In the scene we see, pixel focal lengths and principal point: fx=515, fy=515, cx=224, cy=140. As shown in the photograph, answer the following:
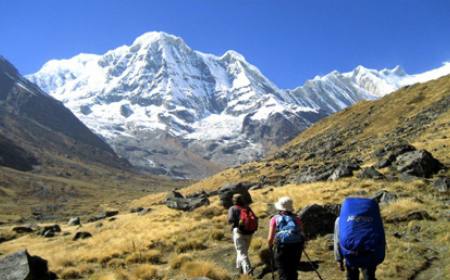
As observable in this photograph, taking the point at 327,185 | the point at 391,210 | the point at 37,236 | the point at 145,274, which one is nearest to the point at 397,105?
the point at 327,185

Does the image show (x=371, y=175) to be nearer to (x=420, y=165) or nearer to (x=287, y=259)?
(x=420, y=165)

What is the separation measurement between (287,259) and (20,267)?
8252mm

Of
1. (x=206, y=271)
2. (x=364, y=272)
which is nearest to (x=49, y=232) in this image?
(x=206, y=271)

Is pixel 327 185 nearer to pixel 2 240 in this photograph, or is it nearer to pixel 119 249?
pixel 119 249

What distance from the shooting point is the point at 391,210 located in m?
22.1

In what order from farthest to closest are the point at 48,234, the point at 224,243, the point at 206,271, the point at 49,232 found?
the point at 49,232 < the point at 48,234 < the point at 224,243 < the point at 206,271

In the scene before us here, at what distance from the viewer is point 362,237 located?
1075 cm

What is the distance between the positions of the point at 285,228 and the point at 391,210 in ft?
37.3

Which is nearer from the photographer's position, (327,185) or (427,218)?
(427,218)

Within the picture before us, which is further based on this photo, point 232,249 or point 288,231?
point 232,249

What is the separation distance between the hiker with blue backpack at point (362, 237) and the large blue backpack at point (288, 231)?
141 cm

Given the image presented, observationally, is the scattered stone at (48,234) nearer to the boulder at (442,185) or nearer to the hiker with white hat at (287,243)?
the boulder at (442,185)

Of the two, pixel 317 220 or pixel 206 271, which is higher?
pixel 317 220

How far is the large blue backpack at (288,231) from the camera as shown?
12.2 metres
